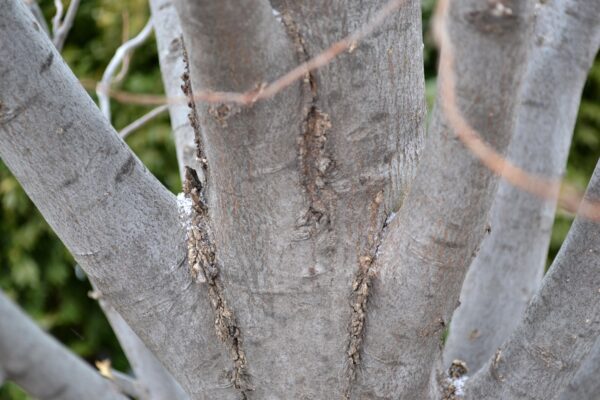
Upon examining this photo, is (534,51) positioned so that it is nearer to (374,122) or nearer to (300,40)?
(374,122)

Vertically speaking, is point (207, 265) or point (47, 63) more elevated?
point (47, 63)

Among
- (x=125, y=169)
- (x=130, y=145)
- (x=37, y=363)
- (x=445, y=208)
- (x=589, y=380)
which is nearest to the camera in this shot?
(x=37, y=363)

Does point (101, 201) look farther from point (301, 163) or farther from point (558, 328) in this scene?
point (558, 328)

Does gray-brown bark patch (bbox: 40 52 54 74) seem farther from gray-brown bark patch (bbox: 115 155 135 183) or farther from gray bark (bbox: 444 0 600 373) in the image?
gray bark (bbox: 444 0 600 373)

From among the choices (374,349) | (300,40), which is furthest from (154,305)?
(300,40)

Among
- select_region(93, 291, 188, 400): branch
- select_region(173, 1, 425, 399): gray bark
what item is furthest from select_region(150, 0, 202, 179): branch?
select_region(173, 1, 425, 399): gray bark

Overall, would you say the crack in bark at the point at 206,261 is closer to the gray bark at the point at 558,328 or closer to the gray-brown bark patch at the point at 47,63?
the gray-brown bark patch at the point at 47,63

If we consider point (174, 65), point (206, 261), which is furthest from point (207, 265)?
point (174, 65)

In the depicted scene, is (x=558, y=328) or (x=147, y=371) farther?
(x=147, y=371)
